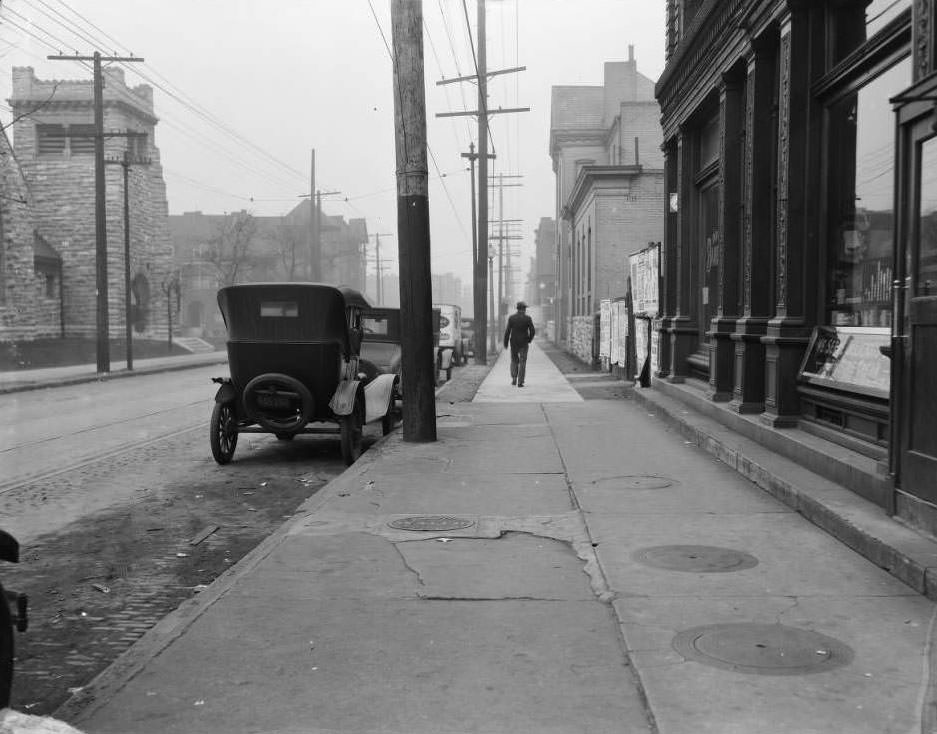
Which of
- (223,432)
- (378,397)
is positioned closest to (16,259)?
(378,397)

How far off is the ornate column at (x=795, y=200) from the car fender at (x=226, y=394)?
5774 millimetres

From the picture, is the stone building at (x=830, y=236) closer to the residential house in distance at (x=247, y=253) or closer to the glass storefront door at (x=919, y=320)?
the glass storefront door at (x=919, y=320)

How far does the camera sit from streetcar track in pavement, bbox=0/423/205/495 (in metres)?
8.55

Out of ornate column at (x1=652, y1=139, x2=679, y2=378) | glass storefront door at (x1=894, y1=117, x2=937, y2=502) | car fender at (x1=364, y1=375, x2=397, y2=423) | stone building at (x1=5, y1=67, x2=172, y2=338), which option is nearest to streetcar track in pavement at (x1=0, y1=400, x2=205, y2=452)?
car fender at (x1=364, y1=375, x2=397, y2=423)

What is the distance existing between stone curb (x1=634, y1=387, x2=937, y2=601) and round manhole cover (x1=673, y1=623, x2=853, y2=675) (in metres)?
0.96

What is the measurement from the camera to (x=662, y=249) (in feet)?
51.1

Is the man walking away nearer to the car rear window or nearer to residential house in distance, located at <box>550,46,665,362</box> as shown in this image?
residential house in distance, located at <box>550,46,665,362</box>

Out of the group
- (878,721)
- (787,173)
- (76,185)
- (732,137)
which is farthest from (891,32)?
(76,185)

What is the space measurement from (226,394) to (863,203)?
269 inches

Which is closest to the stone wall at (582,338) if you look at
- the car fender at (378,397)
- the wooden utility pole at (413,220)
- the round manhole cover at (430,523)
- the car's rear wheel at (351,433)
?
the car fender at (378,397)

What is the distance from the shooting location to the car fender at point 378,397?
1058cm

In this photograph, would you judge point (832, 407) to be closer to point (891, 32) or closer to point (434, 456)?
point (891, 32)

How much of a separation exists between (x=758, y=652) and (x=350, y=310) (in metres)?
7.61

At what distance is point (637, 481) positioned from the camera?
777cm
